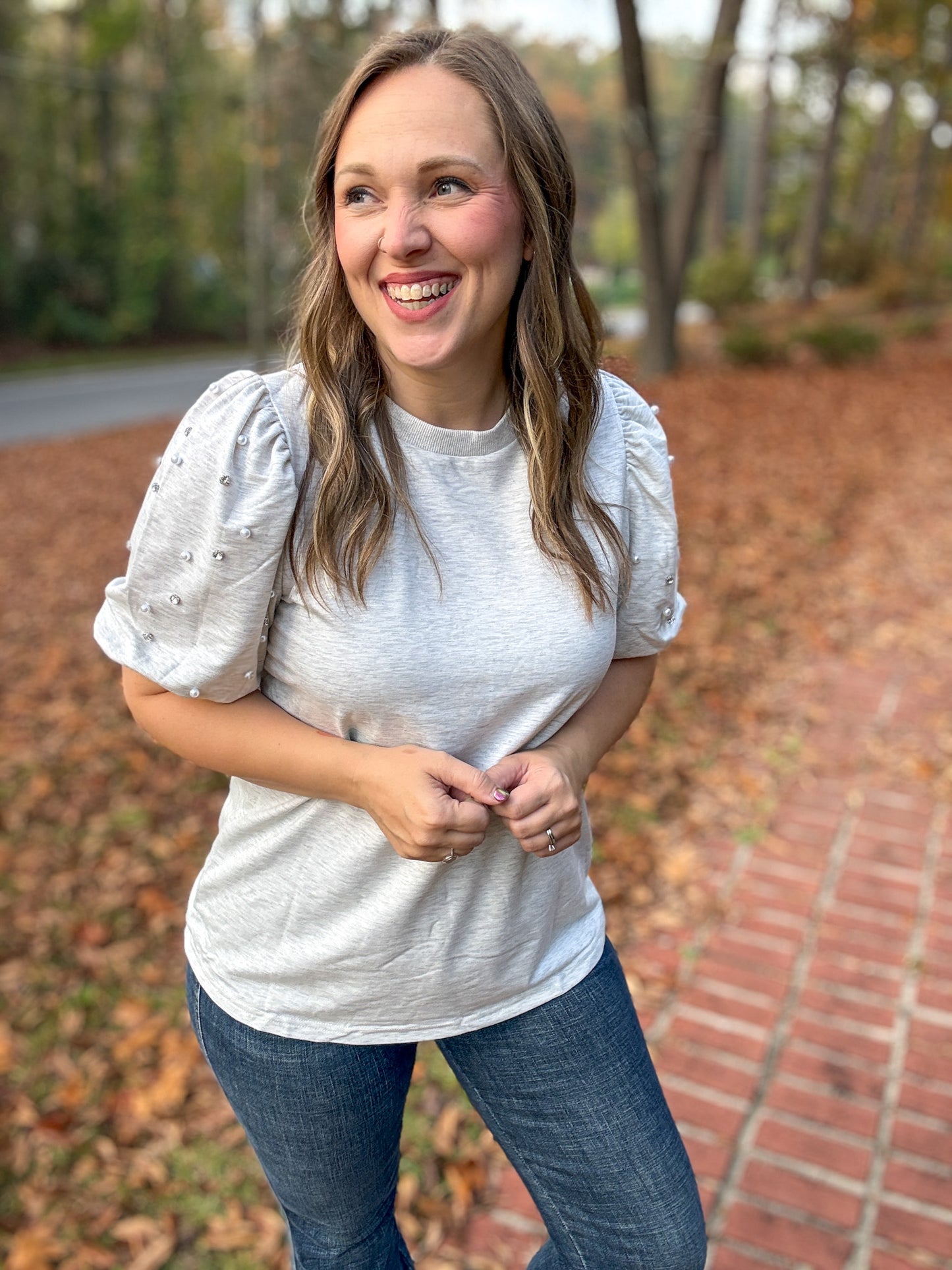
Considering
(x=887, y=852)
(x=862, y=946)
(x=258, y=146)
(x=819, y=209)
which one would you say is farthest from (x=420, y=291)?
(x=819, y=209)

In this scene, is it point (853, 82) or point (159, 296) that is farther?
point (159, 296)

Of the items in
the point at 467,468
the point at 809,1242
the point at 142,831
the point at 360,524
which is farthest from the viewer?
the point at 142,831

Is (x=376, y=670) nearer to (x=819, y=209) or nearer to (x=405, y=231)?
(x=405, y=231)

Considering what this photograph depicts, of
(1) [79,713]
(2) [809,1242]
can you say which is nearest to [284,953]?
(2) [809,1242]

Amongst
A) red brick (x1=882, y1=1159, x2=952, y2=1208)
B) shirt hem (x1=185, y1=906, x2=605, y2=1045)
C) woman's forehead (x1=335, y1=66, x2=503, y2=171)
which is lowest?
red brick (x1=882, y1=1159, x2=952, y2=1208)

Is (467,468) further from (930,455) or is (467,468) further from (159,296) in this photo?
(159,296)

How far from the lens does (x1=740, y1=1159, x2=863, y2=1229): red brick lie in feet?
8.64

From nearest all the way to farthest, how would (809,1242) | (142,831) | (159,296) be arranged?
1. (809,1242)
2. (142,831)
3. (159,296)

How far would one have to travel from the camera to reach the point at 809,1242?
2.57 meters

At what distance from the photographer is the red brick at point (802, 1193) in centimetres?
263

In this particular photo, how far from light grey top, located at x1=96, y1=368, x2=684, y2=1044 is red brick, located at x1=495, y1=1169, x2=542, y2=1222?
49.9 inches

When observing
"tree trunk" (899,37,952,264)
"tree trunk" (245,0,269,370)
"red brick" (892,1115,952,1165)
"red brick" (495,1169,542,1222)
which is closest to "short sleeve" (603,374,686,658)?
"red brick" (495,1169,542,1222)

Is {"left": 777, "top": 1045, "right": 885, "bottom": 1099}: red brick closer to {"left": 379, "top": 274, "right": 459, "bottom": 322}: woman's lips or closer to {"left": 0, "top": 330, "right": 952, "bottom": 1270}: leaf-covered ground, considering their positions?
{"left": 0, "top": 330, "right": 952, "bottom": 1270}: leaf-covered ground

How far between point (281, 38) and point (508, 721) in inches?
585
